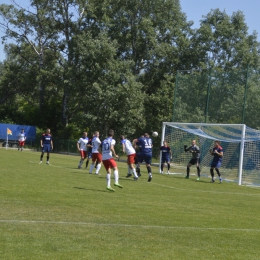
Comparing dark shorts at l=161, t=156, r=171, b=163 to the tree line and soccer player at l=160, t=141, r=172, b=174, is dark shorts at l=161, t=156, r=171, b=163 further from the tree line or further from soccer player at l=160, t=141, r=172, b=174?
the tree line

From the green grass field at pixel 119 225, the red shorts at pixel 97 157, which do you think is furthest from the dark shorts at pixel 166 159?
the green grass field at pixel 119 225

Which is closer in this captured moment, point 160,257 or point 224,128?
point 160,257

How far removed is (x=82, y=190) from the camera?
53.3 ft

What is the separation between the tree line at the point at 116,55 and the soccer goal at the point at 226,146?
2087cm

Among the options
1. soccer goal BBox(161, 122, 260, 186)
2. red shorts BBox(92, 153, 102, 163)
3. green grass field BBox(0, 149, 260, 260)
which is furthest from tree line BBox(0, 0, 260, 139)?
green grass field BBox(0, 149, 260, 260)

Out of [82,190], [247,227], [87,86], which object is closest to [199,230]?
[247,227]

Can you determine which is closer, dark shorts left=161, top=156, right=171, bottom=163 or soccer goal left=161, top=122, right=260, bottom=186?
soccer goal left=161, top=122, right=260, bottom=186

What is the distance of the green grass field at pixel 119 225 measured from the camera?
8086mm

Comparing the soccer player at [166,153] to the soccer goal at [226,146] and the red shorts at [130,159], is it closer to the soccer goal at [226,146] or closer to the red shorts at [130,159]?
the soccer goal at [226,146]

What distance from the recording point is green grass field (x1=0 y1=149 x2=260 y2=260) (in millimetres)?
8086

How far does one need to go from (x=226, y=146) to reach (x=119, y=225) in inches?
785

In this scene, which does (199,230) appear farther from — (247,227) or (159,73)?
(159,73)

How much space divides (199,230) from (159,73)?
4815 cm

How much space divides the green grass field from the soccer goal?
9.78 metres
